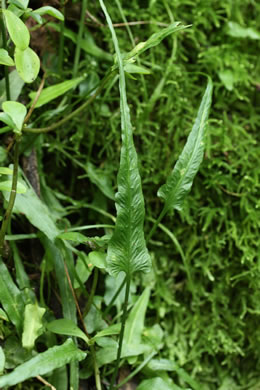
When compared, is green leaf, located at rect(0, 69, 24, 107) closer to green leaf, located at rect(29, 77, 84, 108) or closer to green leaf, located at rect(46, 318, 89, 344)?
green leaf, located at rect(29, 77, 84, 108)

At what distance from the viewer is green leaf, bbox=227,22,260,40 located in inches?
55.6

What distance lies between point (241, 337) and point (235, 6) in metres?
1.08

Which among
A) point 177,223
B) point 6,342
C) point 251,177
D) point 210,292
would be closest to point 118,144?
point 177,223

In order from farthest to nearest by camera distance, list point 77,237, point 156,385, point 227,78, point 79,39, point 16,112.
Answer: point 227,78 → point 79,39 → point 156,385 → point 77,237 → point 16,112

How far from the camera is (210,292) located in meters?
1.36

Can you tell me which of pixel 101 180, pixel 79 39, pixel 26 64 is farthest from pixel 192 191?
pixel 26 64

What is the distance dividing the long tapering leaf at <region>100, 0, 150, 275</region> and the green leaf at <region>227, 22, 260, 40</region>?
0.75 metres

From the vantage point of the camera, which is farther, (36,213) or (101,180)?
(101,180)

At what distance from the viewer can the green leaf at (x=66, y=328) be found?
93 cm

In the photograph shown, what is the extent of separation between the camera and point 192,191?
4.42 feet

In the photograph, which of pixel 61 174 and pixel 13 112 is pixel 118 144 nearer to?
pixel 61 174

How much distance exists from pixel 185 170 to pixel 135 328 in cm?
48

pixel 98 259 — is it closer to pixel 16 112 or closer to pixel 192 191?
pixel 16 112

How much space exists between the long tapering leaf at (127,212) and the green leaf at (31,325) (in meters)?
0.23
